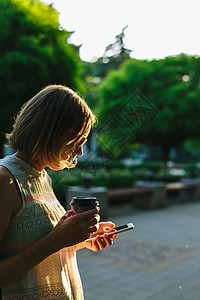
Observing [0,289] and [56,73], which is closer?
[0,289]

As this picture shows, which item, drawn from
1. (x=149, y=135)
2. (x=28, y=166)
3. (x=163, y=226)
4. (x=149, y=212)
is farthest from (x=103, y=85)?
(x=28, y=166)

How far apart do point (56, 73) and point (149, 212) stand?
509 cm

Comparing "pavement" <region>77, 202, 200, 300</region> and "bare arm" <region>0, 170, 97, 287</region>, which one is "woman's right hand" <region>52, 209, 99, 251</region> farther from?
"pavement" <region>77, 202, 200, 300</region>

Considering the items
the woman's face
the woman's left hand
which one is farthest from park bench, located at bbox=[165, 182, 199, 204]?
the woman's face

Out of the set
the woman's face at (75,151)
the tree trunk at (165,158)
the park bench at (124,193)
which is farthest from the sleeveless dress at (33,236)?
the tree trunk at (165,158)

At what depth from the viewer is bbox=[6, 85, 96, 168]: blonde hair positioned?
4.17ft

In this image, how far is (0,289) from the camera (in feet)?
4.06

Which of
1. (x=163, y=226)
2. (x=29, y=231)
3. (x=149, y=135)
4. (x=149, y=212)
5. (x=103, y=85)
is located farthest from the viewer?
(x=103, y=85)

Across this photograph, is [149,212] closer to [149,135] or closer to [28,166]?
[149,135]

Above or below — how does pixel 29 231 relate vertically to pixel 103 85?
below

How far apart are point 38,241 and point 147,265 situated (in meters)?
4.22

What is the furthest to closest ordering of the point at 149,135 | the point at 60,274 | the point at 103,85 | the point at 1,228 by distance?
the point at 103,85 < the point at 149,135 < the point at 60,274 < the point at 1,228

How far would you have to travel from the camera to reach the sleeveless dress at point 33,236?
1.22 metres

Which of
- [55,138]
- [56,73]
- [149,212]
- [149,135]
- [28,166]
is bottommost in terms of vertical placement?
[149,212]
